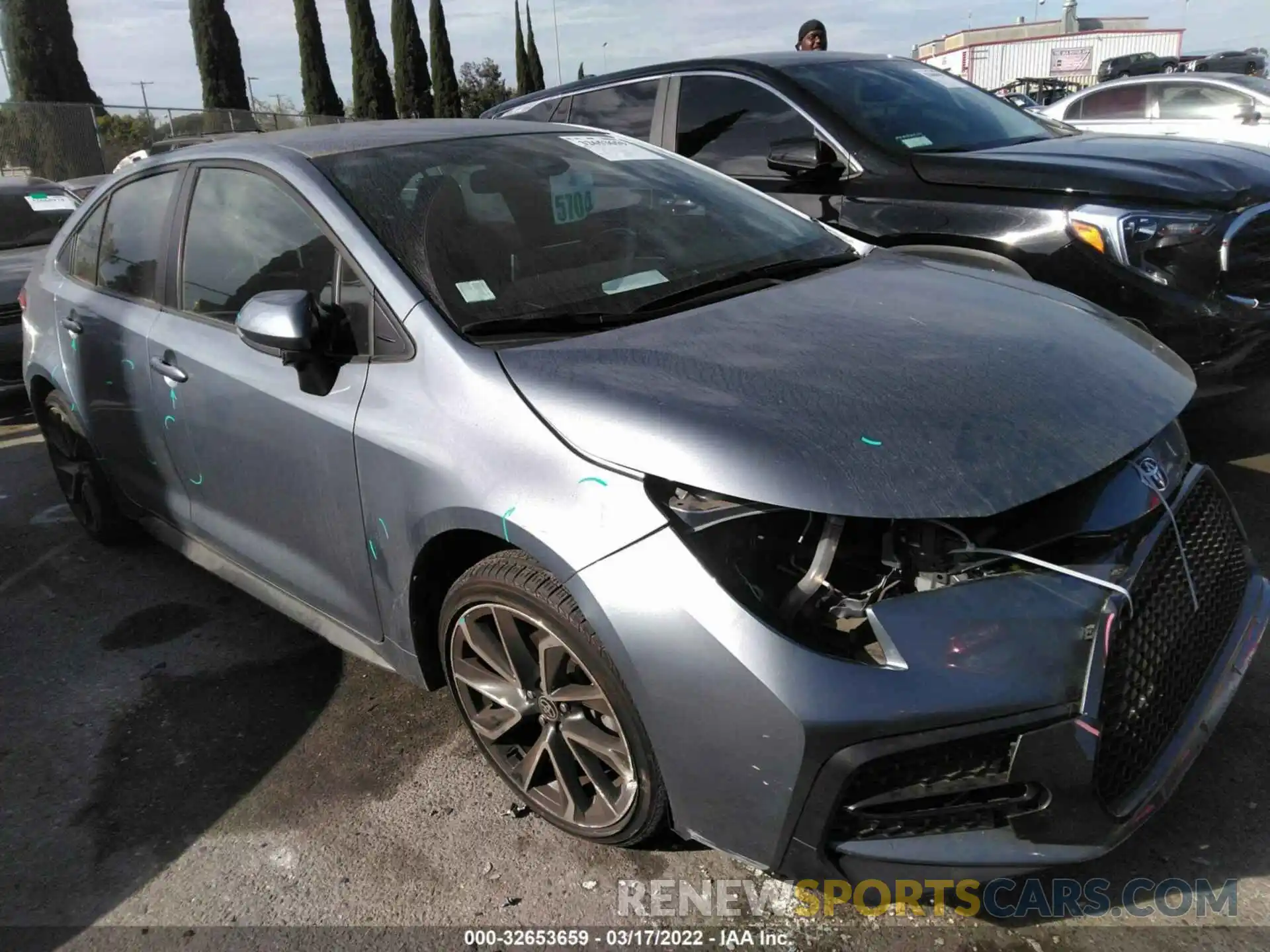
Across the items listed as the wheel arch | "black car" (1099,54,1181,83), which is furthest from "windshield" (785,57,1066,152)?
"black car" (1099,54,1181,83)

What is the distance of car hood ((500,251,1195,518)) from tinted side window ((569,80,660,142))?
10.0ft

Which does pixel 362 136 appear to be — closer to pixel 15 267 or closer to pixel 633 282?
pixel 633 282

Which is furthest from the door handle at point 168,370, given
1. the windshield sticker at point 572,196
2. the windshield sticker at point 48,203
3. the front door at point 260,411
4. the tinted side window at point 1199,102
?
the tinted side window at point 1199,102

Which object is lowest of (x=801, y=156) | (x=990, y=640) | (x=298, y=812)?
(x=298, y=812)

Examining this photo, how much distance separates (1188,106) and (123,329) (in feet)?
36.1

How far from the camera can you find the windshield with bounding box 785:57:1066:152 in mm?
4477

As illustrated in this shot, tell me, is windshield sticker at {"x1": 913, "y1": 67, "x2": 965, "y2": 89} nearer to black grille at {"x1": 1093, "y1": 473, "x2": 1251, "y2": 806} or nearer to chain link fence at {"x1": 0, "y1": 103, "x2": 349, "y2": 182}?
black grille at {"x1": 1093, "y1": 473, "x2": 1251, "y2": 806}

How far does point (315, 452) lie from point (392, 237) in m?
0.60

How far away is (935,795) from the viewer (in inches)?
69.3

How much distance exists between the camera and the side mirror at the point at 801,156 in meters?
4.33

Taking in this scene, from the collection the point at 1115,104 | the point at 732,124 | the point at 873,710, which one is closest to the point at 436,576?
the point at 873,710

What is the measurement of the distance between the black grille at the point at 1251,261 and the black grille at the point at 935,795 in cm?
279

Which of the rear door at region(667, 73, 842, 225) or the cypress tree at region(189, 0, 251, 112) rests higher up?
the cypress tree at region(189, 0, 251, 112)

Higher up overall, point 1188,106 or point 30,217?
point 1188,106
